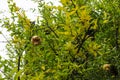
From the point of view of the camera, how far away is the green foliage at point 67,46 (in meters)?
2.21

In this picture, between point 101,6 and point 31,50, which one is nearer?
point 31,50

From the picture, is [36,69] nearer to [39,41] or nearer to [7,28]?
[39,41]

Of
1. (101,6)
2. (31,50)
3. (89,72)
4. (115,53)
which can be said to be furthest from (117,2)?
(31,50)

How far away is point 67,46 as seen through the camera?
2.17 meters

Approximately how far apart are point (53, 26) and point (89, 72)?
1.48 feet

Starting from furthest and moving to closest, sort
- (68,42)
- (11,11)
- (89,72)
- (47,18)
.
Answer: (11,11) → (47,18) → (89,72) → (68,42)

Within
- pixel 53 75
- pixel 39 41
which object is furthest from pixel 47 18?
pixel 53 75

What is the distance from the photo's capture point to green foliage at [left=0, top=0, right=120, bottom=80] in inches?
86.9

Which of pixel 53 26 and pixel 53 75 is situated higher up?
pixel 53 26

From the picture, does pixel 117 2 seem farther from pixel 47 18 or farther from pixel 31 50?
pixel 31 50

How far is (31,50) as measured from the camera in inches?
91.9

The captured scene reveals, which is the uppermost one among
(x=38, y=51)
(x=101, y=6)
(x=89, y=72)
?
(x=101, y=6)

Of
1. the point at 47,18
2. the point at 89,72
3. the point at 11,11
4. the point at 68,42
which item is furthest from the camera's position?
the point at 11,11

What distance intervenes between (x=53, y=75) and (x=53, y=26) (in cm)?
41
